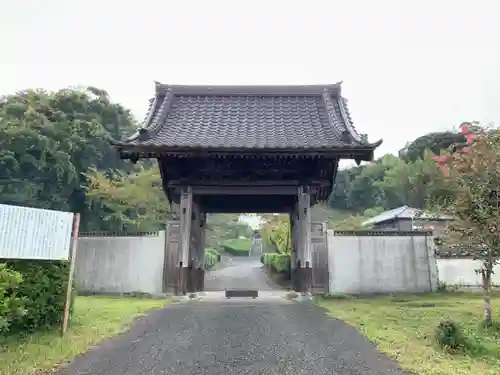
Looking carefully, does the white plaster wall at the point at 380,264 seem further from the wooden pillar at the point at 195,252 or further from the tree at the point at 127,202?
the tree at the point at 127,202

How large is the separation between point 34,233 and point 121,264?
750cm

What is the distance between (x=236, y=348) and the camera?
555cm

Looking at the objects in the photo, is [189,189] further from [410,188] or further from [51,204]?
[410,188]

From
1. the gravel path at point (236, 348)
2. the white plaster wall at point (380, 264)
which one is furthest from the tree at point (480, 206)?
the white plaster wall at point (380, 264)

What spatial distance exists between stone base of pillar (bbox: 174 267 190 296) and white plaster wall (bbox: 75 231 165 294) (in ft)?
4.26

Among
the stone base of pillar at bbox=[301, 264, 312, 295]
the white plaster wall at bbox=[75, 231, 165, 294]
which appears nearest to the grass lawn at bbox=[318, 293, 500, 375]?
the stone base of pillar at bbox=[301, 264, 312, 295]

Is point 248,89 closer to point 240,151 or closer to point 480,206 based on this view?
point 240,151

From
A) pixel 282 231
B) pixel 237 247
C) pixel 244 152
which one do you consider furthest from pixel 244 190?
pixel 237 247

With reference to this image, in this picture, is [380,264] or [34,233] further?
[380,264]

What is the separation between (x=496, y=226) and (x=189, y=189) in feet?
24.6

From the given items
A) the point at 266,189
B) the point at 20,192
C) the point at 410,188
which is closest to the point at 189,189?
the point at 266,189

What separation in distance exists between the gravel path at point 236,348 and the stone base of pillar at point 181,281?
274 centimetres

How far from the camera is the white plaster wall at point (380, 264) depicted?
12375 mm

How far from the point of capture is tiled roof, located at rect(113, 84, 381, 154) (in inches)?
423
